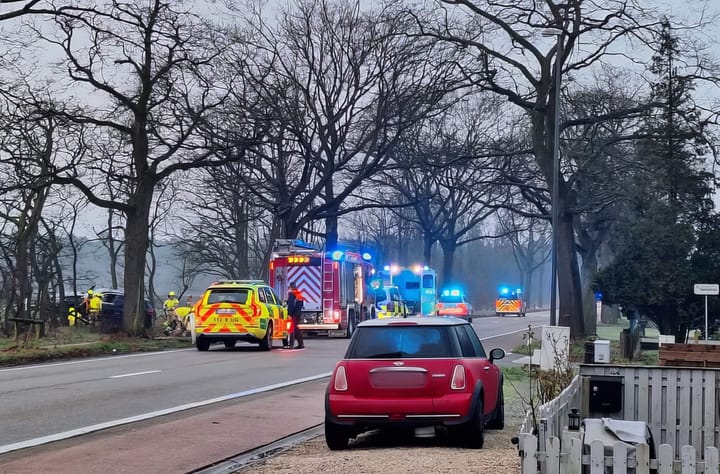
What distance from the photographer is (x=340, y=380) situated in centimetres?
1054

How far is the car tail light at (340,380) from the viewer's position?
10.5 m

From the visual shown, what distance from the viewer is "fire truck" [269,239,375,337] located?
36469mm

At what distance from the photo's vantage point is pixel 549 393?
1002cm

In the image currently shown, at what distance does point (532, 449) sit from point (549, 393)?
341 cm

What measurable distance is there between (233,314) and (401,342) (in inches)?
669

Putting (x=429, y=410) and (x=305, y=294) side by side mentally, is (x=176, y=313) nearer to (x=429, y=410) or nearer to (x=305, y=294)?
(x=305, y=294)

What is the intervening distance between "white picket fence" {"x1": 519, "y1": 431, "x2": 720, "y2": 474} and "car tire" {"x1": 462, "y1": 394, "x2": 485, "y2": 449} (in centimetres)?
342

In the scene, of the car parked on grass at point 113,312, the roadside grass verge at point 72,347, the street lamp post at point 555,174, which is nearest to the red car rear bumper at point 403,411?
the roadside grass verge at point 72,347

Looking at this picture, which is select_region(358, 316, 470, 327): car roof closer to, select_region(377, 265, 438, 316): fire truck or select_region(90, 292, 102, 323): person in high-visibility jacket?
select_region(90, 292, 102, 323): person in high-visibility jacket

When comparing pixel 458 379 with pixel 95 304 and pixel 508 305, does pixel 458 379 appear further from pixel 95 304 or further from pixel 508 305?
pixel 508 305

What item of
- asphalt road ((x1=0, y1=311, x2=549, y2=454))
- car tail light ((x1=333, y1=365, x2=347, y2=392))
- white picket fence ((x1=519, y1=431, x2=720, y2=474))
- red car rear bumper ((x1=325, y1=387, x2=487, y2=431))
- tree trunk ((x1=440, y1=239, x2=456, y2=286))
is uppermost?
tree trunk ((x1=440, y1=239, x2=456, y2=286))

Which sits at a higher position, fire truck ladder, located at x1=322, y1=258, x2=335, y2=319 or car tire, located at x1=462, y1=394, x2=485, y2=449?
fire truck ladder, located at x1=322, y1=258, x2=335, y2=319

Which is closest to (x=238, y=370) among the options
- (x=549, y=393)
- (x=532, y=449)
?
(x=549, y=393)

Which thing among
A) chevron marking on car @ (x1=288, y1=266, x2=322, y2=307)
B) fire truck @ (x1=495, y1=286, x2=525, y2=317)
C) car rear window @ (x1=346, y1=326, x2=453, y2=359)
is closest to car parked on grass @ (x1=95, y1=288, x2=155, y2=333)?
chevron marking on car @ (x1=288, y1=266, x2=322, y2=307)
